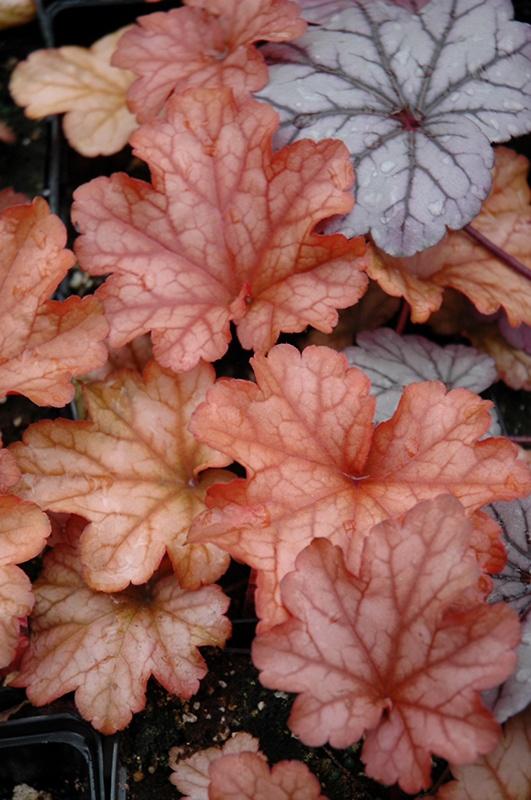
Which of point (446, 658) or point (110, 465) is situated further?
point (110, 465)

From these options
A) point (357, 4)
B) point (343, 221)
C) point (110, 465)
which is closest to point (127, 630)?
point (110, 465)

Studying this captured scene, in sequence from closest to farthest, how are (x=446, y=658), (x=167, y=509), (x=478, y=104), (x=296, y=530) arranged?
1. (x=446, y=658)
2. (x=296, y=530)
3. (x=167, y=509)
4. (x=478, y=104)

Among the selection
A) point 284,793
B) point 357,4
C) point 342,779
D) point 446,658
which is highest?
point 357,4

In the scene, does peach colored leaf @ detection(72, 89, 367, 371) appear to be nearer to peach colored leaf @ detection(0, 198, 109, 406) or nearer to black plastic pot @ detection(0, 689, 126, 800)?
peach colored leaf @ detection(0, 198, 109, 406)

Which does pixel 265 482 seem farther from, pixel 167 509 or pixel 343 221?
pixel 343 221

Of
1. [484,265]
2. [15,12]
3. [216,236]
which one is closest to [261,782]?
[216,236]

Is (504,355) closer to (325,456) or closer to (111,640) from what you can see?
(325,456)
